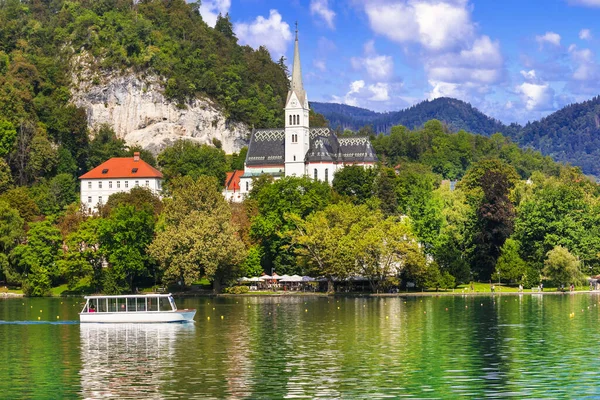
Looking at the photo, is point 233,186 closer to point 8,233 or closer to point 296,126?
point 296,126

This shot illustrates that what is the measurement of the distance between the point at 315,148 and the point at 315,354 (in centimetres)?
11928

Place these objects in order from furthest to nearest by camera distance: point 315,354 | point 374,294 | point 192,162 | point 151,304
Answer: point 192,162, point 374,294, point 151,304, point 315,354

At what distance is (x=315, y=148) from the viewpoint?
17800 centimetres

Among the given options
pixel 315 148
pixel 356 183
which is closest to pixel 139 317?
pixel 356 183

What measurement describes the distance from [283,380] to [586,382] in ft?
47.2

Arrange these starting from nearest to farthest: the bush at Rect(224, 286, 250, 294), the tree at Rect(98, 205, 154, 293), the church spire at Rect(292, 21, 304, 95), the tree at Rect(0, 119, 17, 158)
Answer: the tree at Rect(98, 205, 154, 293) < the bush at Rect(224, 286, 250, 294) < the tree at Rect(0, 119, 17, 158) < the church spire at Rect(292, 21, 304, 95)

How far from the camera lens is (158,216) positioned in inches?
5266

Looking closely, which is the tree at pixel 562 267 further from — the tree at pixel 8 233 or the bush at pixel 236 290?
the tree at pixel 8 233

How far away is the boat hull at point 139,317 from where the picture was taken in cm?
8306

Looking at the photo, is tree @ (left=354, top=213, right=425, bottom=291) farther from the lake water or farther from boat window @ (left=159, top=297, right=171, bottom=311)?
boat window @ (left=159, top=297, right=171, bottom=311)

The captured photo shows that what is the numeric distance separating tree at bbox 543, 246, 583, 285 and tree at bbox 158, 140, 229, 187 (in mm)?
71300

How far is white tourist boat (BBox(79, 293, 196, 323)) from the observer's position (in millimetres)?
83375

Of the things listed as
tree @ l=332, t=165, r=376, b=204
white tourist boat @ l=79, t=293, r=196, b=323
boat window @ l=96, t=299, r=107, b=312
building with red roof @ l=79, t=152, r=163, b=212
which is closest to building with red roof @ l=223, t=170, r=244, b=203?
building with red roof @ l=79, t=152, r=163, b=212

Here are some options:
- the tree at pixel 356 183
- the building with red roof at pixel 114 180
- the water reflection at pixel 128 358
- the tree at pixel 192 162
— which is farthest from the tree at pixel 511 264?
the building with red roof at pixel 114 180
